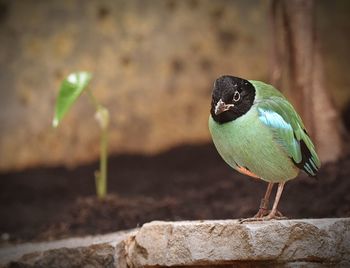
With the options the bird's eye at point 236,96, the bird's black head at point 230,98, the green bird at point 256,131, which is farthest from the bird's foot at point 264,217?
the bird's eye at point 236,96

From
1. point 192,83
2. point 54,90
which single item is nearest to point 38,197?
point 54,90

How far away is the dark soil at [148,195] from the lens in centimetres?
587

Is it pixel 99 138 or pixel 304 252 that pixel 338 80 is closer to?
pixel 99 138

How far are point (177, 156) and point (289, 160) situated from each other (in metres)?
3.56

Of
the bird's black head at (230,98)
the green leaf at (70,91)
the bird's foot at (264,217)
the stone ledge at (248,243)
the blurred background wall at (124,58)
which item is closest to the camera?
the stone ledge at (248,243)

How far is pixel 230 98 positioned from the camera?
14.1 feet

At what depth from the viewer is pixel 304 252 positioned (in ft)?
13.8

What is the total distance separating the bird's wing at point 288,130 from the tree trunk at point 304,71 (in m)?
1.81

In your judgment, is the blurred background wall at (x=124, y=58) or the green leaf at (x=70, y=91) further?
the blurred background wall at (x=124, y=58)

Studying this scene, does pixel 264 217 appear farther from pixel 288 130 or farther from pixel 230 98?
pixel 230 98

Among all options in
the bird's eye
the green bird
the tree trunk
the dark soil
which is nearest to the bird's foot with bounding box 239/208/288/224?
the green bird

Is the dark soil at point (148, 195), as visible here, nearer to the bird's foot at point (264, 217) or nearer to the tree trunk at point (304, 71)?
the tree trunk at point (304, 71)

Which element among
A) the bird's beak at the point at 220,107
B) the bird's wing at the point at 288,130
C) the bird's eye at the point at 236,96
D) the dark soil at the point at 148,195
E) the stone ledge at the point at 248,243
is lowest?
the dark soil at the point at 148,195

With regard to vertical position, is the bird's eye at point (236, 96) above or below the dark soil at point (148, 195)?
above
